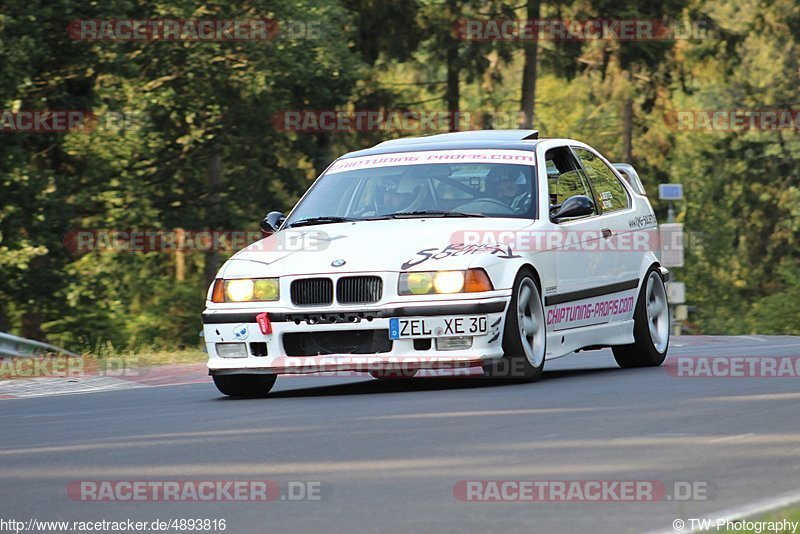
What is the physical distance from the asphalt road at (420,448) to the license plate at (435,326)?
41cm

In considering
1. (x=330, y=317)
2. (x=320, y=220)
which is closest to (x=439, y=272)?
(x=330, y=317)

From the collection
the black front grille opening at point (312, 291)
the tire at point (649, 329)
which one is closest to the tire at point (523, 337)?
the black front grille opening at point (312, 291)

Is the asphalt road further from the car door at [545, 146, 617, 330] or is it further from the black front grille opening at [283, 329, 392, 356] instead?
the car door at [545, 146, 617, 330]

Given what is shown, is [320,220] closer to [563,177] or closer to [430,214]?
[430,214]

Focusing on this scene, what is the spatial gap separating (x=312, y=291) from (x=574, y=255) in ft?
7.41

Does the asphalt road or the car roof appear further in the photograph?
the car roof

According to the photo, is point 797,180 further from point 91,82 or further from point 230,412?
point 230,412

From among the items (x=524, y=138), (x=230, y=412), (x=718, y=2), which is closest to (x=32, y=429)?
(x=230, y=412)

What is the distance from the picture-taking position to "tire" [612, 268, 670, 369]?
13367 mm

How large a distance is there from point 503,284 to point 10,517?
16.6ft

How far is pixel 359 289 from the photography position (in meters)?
10.9

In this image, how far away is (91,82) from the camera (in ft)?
104

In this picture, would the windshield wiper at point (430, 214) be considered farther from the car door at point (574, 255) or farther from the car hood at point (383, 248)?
the car door at point (574, 255)

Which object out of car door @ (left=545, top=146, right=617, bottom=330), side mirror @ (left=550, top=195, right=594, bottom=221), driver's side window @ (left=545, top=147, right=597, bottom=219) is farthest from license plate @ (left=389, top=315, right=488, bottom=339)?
driver's side window @ (left=545, top=147, right=597, bottom=219)
